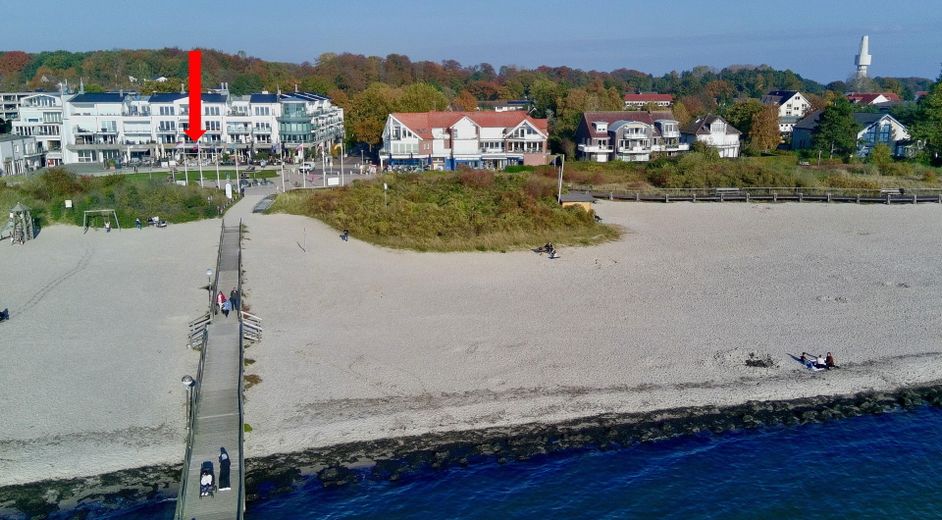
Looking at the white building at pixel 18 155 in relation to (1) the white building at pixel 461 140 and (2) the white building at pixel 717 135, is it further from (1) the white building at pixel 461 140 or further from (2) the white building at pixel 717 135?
(2) the white building at pixel 717 135

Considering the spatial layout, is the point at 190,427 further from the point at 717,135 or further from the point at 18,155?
the point at 717,135

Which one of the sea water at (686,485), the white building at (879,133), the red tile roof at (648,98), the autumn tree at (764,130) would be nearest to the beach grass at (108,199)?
the sea water at (686,485)

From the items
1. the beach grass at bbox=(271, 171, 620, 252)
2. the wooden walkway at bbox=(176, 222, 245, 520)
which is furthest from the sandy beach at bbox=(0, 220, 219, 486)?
the beach grass at bbox=(271, 171, 620, 252)

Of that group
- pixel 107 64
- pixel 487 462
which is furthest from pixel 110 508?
pixel 107 64

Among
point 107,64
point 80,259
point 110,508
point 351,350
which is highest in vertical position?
point 107,64

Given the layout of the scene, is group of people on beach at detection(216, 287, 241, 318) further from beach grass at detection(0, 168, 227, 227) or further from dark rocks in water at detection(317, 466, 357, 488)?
beach grass at detection(0, 168, 227, 227)

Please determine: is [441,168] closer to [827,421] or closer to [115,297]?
[115,297]
